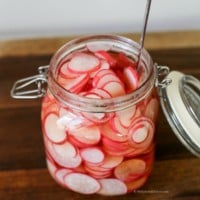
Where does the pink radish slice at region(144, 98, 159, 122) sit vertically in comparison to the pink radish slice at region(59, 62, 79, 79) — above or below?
below

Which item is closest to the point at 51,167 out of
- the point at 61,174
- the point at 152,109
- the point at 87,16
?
the point at 61,174

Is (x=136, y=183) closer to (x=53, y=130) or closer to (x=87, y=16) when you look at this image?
(x=53, y=130)

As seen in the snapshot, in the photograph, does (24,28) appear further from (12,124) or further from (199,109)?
(199,109)

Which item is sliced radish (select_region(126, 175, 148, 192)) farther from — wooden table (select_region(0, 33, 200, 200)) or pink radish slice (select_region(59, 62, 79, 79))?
pink radish slice (select_region(59, 62, 79, 79))

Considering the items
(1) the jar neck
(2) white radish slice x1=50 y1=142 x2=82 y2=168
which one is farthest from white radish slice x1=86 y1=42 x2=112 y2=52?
(2) white radish slice x1=50 y1=142 x2=82 y2=168

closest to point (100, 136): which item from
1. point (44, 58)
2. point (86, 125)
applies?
point (86, 125)

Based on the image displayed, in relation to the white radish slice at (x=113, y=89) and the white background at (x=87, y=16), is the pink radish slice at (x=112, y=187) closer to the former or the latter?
the white radish slice at (x=113, y=89)
